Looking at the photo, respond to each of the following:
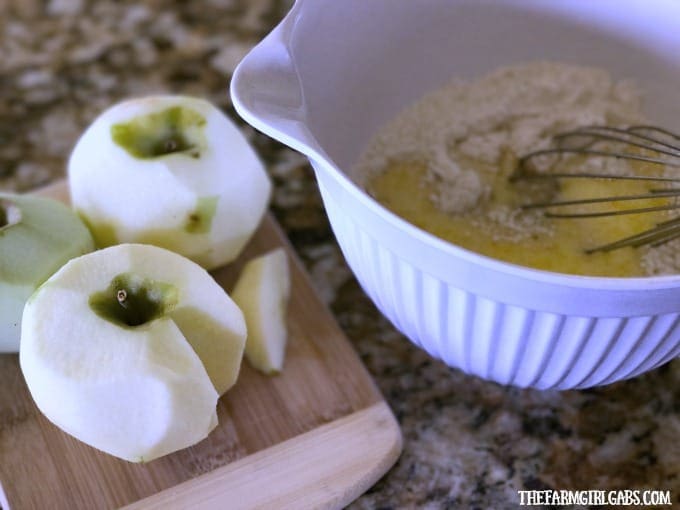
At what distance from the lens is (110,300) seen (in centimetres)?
57

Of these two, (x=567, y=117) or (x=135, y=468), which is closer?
(x=135, y=468)

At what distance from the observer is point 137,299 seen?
0.58 m

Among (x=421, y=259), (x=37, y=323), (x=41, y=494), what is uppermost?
(x=421, y=259)

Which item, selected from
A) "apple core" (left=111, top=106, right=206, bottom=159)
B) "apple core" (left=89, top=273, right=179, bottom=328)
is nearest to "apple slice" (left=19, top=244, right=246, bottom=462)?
"apple core" (left=89, top=273, right=179, bottom=328)

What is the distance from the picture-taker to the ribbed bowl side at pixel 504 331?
503 mm

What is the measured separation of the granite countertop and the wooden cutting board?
0.11ft

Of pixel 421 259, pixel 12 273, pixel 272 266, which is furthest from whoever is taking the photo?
pixel 272 266

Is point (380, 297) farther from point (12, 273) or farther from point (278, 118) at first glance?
point (12, 273)

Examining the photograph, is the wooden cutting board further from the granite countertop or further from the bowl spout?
the bowl spout

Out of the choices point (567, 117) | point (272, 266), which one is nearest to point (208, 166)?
point (272, 266)

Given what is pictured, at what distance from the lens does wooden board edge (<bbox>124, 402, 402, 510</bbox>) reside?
57 cm

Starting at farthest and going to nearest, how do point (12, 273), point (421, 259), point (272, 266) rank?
point (272, 266), point (12, 273), point (421, 259)

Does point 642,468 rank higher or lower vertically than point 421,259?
lower

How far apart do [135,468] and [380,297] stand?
9.0 inches
